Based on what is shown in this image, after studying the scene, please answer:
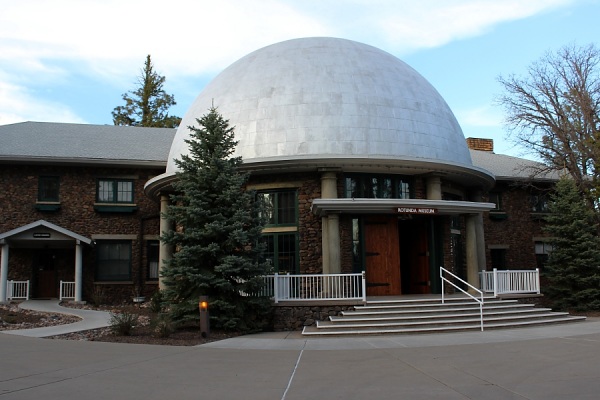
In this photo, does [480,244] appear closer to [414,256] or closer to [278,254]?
[414,256]

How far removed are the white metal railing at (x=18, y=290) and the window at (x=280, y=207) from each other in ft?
39.0

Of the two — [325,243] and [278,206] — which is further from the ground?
[278,206]

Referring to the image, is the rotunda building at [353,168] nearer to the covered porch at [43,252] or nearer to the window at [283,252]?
the window at [283,252]

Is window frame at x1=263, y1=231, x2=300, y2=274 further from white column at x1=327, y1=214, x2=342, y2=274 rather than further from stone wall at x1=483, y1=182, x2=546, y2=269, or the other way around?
stone wall at x1=483, y1=182, x2=546, y2=269

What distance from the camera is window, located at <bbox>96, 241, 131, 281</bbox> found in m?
24.5

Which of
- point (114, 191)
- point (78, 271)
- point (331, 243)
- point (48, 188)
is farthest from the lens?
point (114, 191)

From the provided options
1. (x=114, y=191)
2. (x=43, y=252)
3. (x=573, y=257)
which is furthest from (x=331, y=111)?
(x=43, y=252)

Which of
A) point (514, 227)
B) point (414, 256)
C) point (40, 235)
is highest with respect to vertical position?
point (514, 227)

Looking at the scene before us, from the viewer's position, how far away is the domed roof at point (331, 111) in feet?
56.7

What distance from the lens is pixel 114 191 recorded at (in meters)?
25.0

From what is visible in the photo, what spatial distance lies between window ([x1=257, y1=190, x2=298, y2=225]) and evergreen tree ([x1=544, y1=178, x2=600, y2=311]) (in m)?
9.85

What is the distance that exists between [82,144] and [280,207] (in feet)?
44.1

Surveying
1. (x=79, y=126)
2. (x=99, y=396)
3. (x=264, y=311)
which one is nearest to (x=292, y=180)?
(x=264, y=311)

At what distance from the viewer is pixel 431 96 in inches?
787
